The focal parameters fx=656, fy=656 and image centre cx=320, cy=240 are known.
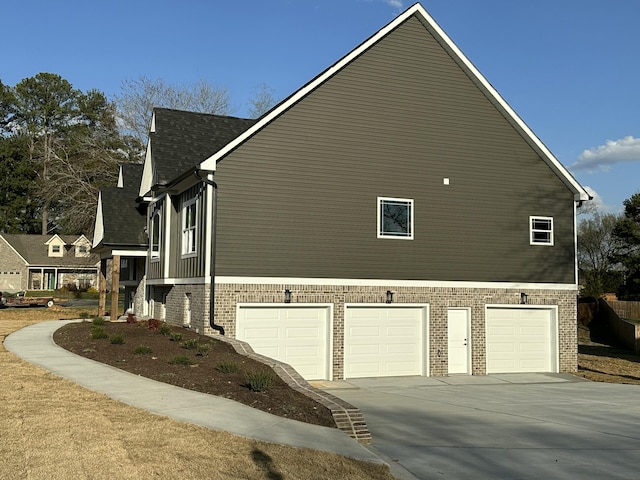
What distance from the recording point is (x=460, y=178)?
832 inches

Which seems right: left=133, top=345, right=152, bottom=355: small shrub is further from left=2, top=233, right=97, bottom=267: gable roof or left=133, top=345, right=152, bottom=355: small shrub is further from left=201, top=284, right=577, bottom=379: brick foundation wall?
left=2, top=233, right=97, bottom=267: gable roof

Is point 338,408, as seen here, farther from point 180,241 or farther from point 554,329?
point 554,329

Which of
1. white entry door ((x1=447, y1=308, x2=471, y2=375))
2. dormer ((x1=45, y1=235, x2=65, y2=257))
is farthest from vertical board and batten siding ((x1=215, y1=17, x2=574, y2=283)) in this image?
dormer ((x1=45, y1=235, x2=65, y2=257))

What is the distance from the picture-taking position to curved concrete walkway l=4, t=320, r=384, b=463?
901cm

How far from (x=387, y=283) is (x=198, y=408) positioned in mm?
10613

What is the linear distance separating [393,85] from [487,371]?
31.6 feet

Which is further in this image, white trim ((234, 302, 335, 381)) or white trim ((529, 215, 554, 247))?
white trim ((529, 215, 554, 247))

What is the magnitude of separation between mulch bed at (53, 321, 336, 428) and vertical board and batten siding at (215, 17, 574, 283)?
2.92m

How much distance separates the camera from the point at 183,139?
942 inches

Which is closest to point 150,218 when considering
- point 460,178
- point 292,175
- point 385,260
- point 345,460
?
point 292,175

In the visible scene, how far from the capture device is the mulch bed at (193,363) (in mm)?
10883

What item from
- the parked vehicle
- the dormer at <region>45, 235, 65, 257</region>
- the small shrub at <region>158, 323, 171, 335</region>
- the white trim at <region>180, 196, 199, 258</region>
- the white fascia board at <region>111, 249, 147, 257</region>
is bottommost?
the parked vehicle

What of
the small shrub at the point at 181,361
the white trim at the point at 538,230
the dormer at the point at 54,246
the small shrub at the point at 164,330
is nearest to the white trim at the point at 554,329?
the white trim at the point at 538,230

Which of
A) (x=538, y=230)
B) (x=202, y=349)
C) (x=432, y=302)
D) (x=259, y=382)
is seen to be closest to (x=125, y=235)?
(x=202, y=349)
